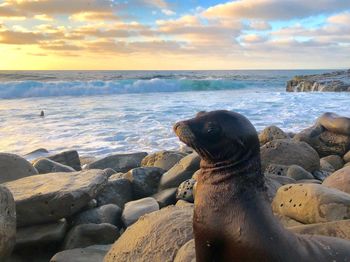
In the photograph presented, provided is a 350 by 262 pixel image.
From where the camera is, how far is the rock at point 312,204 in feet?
14.5

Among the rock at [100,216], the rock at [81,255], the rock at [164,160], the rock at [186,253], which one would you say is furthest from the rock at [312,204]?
the rock at [164,160]

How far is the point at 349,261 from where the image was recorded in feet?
9.59

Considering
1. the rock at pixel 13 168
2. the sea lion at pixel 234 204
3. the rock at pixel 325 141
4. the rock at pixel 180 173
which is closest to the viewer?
the sea lion at pixel 234 204

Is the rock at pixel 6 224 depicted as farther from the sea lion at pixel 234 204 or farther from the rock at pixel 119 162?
the rock at pixel 119 162

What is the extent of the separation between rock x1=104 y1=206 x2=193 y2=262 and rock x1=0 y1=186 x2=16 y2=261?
1.09m

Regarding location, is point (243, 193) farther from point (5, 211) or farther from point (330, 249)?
point (5, 211)

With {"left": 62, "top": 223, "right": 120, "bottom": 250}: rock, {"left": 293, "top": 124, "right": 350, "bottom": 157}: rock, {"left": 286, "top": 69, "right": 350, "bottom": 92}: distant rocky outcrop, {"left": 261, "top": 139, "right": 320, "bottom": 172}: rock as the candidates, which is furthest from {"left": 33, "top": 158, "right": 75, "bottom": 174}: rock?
{"left": 286, "top": 69, "right": 350, "bottom": 92}: distant rocky outcrop

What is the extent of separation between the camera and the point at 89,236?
5441 mm

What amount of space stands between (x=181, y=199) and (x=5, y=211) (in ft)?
8.53

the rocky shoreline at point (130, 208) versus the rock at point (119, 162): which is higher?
the rocky shoreline at point (130, 208)

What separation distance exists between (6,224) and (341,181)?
3776 millimetres

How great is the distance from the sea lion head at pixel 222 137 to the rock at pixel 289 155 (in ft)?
17.0

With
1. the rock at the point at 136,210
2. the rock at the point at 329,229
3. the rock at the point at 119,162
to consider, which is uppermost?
the rock at the point at 329,229

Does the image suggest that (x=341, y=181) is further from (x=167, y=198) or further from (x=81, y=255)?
(x=81, y=255)
